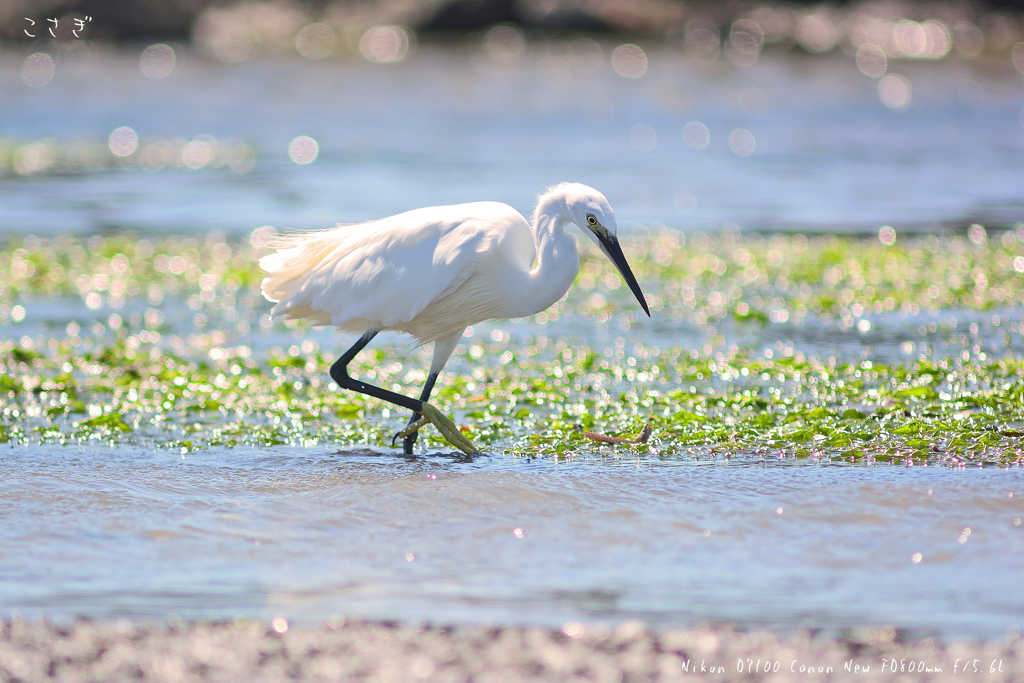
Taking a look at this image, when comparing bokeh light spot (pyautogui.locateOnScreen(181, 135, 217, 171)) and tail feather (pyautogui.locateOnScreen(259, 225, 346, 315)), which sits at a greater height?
bokeh light spot (pyautogui.locateOnScreen(181, 135, 217, 171))

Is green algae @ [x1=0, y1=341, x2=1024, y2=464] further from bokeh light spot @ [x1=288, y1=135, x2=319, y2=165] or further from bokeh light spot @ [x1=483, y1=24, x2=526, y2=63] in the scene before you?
bokeh light spot @ [x1=483, y1=24, x2=526, y2=63]

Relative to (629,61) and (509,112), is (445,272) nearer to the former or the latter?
(509,112)

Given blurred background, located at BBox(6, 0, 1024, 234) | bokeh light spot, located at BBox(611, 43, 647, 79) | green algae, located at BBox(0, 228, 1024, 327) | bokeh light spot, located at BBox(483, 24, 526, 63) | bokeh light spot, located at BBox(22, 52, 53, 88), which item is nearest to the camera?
green algae, located at BBox(0, 228, 1024, 327)

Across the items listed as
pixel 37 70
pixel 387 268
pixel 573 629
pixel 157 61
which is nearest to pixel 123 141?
pixel 37 70

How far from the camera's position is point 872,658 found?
3240 millimetres

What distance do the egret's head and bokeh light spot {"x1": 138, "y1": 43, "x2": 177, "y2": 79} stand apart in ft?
91.8

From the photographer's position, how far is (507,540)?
4.27 meters

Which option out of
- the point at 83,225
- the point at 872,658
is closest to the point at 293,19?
the point at 83,225

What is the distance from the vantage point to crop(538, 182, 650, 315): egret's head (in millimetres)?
5285

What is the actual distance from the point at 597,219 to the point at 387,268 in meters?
1.06

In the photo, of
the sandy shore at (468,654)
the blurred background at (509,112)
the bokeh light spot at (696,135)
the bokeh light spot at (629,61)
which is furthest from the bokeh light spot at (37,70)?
the sandy shore at (468,654)

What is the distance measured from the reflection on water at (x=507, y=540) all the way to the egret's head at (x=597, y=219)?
2.99 feet

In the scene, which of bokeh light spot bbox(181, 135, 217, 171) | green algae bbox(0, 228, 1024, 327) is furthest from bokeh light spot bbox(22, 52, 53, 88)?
green algae bbox(0, 228, 1024, 327)

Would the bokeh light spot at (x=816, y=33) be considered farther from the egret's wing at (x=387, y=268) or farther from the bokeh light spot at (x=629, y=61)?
the egret's wing at (x=387, y=268)
